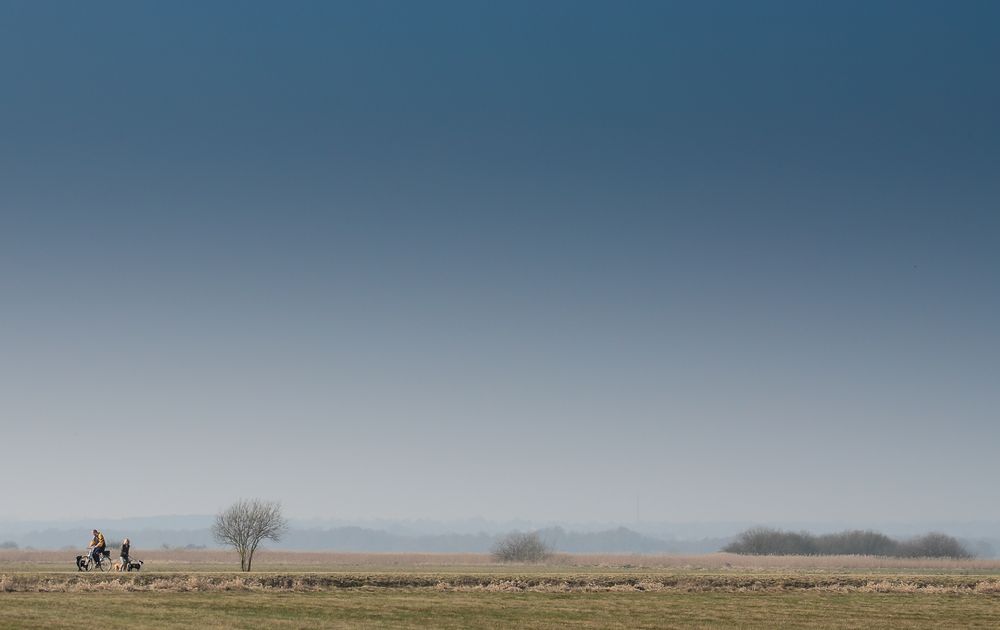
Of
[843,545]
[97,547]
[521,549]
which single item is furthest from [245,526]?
[843,545]

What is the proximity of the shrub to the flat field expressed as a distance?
5488cm

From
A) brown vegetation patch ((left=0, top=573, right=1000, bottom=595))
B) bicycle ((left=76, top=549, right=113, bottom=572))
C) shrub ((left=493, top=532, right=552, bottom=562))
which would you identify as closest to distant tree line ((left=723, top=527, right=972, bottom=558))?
shrub ((left=493, top=532, right=552, bottom=562))

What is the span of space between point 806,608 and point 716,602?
468cm

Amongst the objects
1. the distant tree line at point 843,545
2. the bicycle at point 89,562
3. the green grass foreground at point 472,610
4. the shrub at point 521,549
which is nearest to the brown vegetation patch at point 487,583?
the green grass foreground at point 472,610

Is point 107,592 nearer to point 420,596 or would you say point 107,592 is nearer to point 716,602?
point 420,596

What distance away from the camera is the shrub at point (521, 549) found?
120 meters

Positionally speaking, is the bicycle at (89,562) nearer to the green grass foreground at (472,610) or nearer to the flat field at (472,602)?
the flat field at (472,602)

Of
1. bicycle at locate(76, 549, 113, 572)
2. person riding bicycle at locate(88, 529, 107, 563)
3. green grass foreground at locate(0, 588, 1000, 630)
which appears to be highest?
person riding bicycle at locate(88, 529, 107, 563)

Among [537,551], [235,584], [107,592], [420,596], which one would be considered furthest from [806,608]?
[537,551]

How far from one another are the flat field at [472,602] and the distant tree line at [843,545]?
10273 centimetres

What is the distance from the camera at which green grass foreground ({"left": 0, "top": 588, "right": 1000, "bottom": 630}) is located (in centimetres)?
3756

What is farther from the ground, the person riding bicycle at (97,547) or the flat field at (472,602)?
the person riding bicycle at (97,547)

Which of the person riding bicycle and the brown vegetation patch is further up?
the person riding bicycle

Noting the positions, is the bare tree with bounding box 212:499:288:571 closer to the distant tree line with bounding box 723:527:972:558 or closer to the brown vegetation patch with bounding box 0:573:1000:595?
the brown vegetation patch with bounding box 0:573:1000:595
